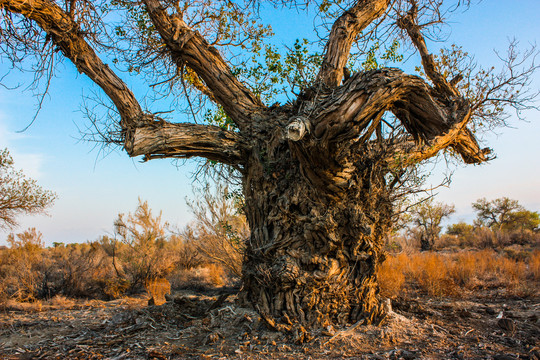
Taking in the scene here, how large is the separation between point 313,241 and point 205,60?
3.38m

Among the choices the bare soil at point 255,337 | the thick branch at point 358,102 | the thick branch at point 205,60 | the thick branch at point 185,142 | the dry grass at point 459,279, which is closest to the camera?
the thick branch at point 358,102

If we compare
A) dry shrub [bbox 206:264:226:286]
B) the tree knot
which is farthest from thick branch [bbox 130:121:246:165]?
dry shrub [bbox 206:264:226:286]

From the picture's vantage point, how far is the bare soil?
3.75 meters

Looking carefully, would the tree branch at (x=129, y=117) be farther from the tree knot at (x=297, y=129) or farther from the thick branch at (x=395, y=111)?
the thick branch at (x=395, y=111)

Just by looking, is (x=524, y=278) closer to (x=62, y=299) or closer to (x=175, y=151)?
(x=175, y=151)

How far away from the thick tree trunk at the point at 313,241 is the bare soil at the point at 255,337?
0.31 metres

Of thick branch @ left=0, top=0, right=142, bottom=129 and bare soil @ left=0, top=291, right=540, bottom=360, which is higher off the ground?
thick branch @ left=0, top=0, right=142, bottom=129

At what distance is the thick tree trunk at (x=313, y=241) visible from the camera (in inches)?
173

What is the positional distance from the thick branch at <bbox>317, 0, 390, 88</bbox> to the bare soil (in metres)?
3.70

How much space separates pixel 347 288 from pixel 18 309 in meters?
8.13

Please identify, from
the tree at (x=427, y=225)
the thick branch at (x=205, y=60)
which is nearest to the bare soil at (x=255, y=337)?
A: the thick branch at (x=205, y=60)

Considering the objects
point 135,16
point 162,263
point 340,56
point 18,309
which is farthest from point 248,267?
point 162,263

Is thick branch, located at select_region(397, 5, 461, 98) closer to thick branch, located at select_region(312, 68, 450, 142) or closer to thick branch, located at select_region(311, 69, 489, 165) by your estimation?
thick branch, located at select_region(311, 69, 489, 165)

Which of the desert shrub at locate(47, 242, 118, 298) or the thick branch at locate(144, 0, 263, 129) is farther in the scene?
the desert shrub at locate(47, 242, 118, 298)
